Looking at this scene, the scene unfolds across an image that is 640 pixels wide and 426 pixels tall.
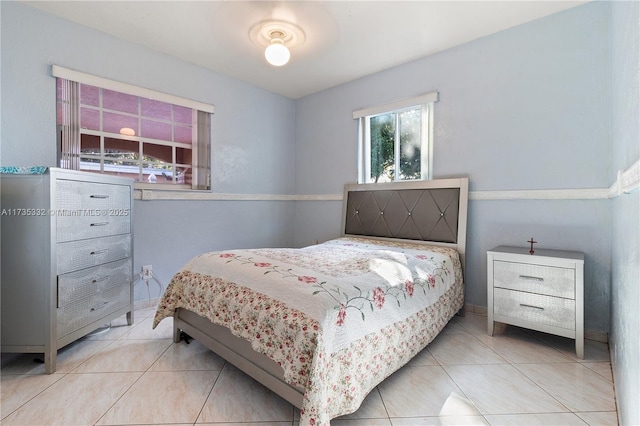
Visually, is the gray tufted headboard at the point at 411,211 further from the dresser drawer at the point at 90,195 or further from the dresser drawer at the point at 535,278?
the dresser drawer at the point at 90,195

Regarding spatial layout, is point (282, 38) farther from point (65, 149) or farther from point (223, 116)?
point (65, 149)

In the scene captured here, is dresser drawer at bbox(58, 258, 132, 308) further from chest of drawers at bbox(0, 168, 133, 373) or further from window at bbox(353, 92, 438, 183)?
window at bbox(353, 92, 438, 183)

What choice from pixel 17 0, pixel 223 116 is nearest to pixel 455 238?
pixel 223 116

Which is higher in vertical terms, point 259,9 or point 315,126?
point 259,9

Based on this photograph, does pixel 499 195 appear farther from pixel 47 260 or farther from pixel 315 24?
pixel 47 260

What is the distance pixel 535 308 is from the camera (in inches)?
80.1

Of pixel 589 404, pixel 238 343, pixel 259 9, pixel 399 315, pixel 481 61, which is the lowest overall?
pixel 589 404

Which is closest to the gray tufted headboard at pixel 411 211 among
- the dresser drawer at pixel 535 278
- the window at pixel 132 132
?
the dresser drawer at pixel 535 278

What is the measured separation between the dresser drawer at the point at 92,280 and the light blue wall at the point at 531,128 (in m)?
2.99

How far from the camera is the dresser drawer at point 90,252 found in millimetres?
1853

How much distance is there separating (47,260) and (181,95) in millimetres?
2039

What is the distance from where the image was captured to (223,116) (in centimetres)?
341

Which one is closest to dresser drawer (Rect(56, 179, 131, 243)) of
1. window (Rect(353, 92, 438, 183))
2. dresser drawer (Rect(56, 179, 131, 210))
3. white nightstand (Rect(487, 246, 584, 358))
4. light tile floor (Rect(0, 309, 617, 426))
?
dresser drawer (Rect(56, 179, 131, 210))

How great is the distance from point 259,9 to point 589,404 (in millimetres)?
3223
